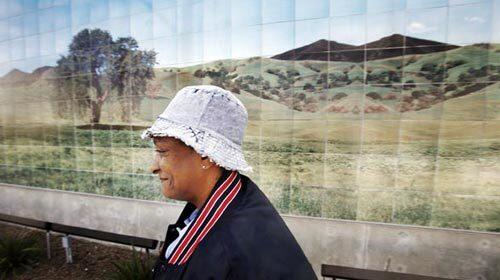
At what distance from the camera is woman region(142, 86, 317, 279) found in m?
1.10

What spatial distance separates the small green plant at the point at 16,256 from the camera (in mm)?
4703

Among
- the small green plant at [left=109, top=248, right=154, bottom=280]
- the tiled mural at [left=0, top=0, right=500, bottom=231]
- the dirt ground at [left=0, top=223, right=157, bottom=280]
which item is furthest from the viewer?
the dirt ground at [left=0, top=223, right=157, bottom=280]

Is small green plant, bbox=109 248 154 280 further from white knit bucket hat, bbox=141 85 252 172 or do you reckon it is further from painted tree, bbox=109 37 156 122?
white knit bucket hat, bbox=141 85 252 172

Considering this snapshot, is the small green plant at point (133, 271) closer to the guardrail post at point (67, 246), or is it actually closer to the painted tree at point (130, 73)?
the guardrail post at point (67, 246)

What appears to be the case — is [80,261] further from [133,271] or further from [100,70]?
[100,70]

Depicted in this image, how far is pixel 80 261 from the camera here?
5.36 m

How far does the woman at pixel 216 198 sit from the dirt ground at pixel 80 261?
433 cm

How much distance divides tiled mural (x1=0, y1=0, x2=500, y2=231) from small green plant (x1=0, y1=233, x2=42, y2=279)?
145 cm

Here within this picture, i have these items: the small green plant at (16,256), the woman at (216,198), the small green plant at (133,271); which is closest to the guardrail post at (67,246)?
the small green plant at (16,256)

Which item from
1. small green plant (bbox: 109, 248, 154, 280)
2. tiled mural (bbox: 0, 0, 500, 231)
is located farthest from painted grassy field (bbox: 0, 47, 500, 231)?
small green plant (bbox: 109, 248, 154, 280)

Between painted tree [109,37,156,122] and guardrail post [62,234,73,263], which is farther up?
painted tree [109,37,156,122]

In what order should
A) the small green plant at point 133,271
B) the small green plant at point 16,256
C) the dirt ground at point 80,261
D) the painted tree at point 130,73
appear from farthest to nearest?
the painted tree at point 130,73 < the dirt ground at point 80,261 < the small green plant at point 16,256 < the small green plant at point 133,271

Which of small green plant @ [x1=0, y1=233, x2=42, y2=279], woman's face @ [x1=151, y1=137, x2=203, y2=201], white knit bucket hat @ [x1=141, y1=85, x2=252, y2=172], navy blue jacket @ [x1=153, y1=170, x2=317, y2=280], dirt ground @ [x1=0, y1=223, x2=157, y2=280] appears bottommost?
dirt ground @ [x1=0, y1=223, x2=157, y2=280]

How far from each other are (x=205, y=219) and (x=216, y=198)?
0.09m
